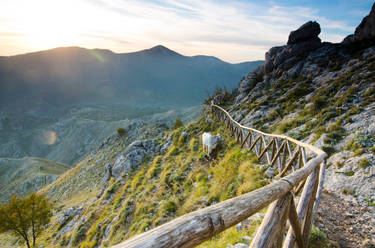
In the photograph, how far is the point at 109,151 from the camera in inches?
2064

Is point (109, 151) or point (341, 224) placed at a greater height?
point (341, 224)

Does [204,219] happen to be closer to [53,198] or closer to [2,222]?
[2,222]

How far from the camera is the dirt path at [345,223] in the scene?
4.93 meters

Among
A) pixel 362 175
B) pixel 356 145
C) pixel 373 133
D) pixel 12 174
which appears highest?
pixel 373 133

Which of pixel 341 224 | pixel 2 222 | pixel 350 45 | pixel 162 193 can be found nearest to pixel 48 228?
pixel 2 222

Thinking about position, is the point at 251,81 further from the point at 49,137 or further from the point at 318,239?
the point at 49,137

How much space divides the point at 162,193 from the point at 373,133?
12.8 m

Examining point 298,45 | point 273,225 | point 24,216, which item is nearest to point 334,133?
point 273,225

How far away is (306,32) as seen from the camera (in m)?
39.2

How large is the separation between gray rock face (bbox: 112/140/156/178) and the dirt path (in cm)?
2081

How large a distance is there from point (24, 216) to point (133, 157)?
2061 cm

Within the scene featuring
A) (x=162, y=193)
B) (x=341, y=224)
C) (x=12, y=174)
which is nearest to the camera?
(x=341, y=224)

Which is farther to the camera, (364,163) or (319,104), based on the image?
(319,104)

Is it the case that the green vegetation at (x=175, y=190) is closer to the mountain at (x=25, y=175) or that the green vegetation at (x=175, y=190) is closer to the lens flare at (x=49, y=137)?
A: the mountain at (x=25, y=175)
